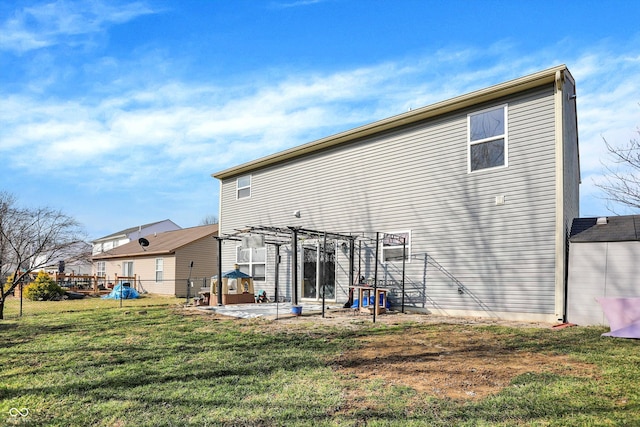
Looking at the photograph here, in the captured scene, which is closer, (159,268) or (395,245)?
(395,245)

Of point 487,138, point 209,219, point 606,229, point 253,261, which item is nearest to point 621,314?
point 606,229

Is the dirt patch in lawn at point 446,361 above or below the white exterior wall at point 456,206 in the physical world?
below

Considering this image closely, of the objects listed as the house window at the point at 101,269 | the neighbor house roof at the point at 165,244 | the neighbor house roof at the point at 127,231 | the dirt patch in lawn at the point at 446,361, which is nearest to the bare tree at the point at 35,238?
the dirt patch in lawn at the point at 446,361

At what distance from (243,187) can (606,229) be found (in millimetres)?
11257

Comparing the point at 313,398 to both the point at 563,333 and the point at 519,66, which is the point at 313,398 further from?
the point at 519,66

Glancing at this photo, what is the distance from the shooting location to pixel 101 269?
95.1 ft

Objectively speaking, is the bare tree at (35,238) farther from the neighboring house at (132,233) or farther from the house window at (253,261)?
the neighboring house at (132,233)

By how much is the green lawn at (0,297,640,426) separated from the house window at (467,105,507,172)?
374 cm

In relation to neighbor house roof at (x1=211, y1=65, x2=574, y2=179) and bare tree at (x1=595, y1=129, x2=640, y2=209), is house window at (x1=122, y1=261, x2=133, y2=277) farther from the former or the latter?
bare tree at (x1=595, y1=129, x2=640, y2=209)

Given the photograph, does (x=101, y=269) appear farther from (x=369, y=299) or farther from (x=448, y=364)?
(x=448, y=364)

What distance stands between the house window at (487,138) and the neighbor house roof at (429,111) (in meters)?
0.34

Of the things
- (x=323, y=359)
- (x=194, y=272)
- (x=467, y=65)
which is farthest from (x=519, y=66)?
(x=194, y=272)

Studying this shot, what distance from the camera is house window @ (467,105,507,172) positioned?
920 cm

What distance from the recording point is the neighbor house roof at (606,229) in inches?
312
